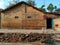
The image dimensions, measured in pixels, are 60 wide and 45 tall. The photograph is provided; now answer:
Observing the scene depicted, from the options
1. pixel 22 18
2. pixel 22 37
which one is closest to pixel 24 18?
pixel 22 18

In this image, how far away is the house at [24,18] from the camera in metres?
35.5

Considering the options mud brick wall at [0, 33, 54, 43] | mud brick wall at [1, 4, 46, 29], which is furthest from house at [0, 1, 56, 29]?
mud brick wall at [0, 33, 54, 43]

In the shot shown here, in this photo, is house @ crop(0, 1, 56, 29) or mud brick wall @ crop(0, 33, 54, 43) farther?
house @ crop(0, 1, 56, 29)

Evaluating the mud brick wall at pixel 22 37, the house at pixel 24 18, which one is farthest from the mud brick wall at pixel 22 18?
the mud brick wall at pixel 22 37

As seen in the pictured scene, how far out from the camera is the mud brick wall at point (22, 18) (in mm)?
35531

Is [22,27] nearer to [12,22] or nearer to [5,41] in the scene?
[12,22]

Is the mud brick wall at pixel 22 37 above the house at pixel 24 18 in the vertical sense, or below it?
below

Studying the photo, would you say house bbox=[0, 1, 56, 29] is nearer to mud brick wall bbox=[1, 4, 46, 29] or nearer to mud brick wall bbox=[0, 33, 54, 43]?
mud brick wall bbox=[1, 4, 46, 29]

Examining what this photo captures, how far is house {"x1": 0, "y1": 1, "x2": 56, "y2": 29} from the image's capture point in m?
35.5

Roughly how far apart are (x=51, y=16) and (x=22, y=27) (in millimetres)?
5672

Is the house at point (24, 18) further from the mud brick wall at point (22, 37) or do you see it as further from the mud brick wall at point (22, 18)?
the mud brick wall at point (22, 37)

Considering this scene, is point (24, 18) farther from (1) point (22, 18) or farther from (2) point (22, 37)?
(2) point (22, 37)

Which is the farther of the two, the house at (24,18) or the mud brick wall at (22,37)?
the house at (24,18)

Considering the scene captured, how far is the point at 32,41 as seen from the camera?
2375cm
